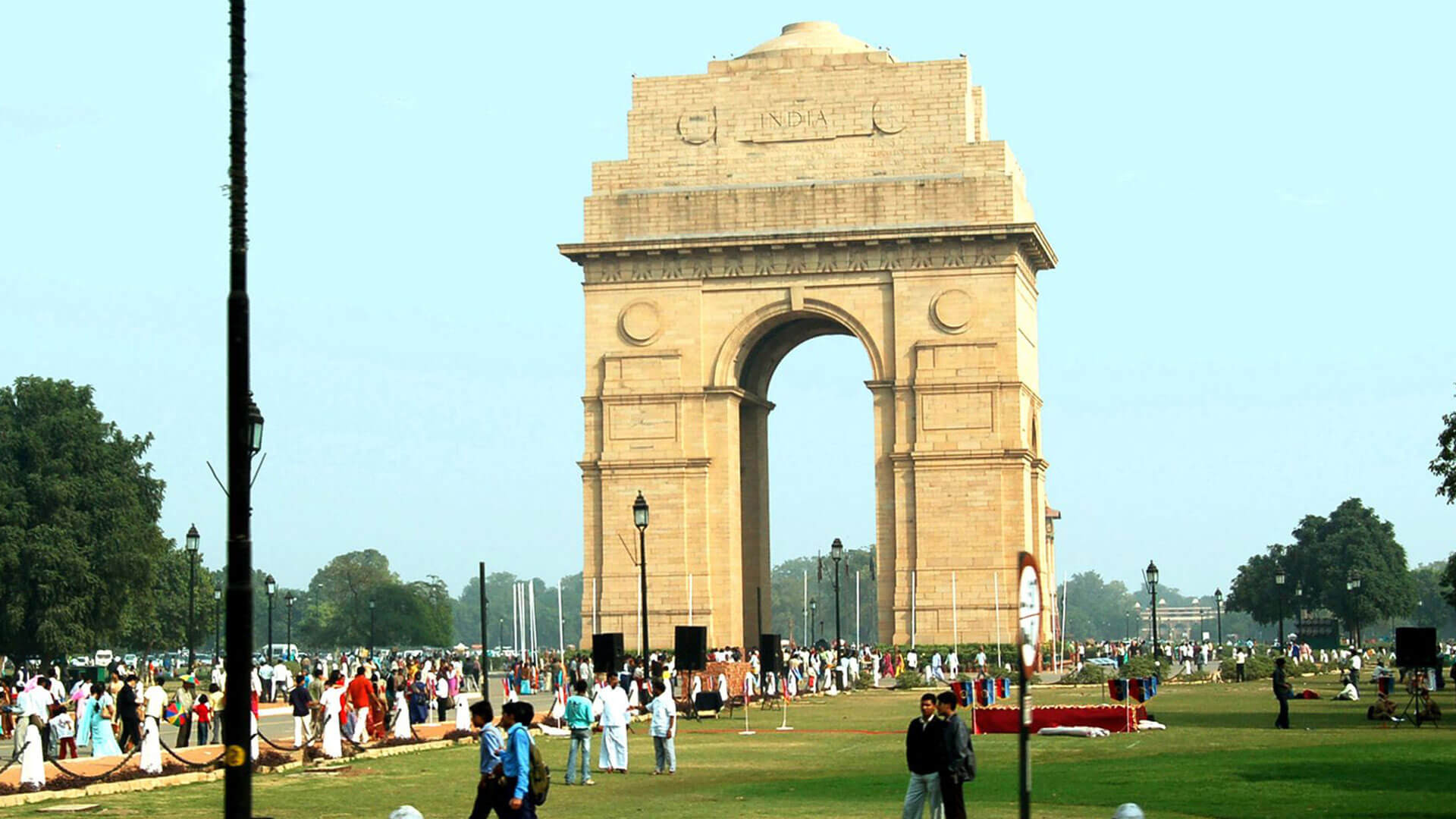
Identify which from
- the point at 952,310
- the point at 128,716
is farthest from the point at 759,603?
the point at 128,716

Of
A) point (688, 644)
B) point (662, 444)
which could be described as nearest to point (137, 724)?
point (688, 644)

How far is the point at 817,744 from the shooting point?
1351 inches

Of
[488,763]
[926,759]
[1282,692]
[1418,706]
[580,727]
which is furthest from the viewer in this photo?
[1418,706]

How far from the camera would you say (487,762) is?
19.0 metres

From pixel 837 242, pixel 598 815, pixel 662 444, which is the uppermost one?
pixel 837 242

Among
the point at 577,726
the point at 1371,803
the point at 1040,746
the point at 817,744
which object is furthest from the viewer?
→ the point at 817,744

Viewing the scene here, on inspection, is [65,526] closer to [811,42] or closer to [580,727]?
[811,42]

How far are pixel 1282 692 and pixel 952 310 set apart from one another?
1109 inches

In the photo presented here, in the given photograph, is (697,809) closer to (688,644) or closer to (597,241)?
(688,644)

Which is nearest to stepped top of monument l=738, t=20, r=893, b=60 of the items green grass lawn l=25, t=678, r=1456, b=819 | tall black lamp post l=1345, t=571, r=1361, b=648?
green grass lawn l=25, t=678, r=1456, b=819

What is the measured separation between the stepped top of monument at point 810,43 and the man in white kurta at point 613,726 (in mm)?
37120

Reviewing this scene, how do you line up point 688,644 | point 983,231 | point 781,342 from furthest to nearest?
point 781,342, point 983,231, point 688,644

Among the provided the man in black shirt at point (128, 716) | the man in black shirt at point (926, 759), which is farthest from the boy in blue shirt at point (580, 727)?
the man in black shirt at point (128, 716)

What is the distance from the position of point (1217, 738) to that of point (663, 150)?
3406cm
